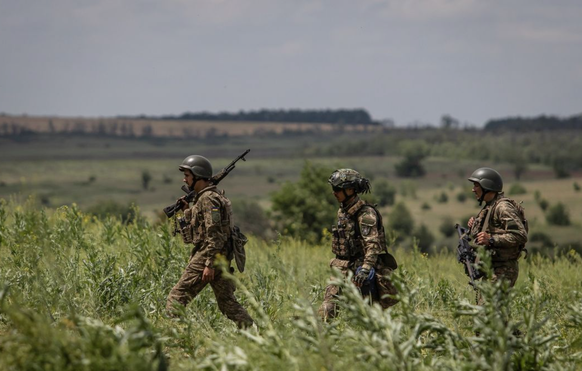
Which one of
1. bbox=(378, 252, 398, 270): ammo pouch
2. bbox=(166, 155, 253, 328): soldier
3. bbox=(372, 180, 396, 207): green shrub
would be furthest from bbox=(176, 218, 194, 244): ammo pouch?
bbox=(372, 180, 396, 207): green shrub

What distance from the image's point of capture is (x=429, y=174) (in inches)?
6383

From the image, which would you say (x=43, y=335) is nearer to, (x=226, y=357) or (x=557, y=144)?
(x=226, y=357)

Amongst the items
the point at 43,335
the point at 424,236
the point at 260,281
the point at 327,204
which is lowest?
the point at 424,236

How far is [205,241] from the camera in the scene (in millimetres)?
7695

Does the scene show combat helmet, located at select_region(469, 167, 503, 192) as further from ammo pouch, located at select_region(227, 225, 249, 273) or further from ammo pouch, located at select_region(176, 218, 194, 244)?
ammo pouch, located at select_region(176, 218, 194, 244)

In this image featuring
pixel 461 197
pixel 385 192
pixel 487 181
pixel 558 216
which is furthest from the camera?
pixel 461 197

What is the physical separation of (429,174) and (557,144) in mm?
31256

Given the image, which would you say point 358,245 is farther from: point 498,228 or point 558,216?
point 558,216

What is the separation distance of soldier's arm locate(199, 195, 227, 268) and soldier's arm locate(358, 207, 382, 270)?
4.74ft

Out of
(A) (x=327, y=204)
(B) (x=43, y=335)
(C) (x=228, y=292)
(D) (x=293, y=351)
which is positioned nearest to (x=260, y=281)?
(C) (x=228, y=292)

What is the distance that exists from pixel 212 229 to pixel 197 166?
0.73 meters

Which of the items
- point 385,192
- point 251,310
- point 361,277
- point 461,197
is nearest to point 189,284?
point 251,310

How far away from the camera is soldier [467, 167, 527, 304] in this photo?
770 centimetres

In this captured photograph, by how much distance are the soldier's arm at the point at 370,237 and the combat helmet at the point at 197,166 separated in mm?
1696
